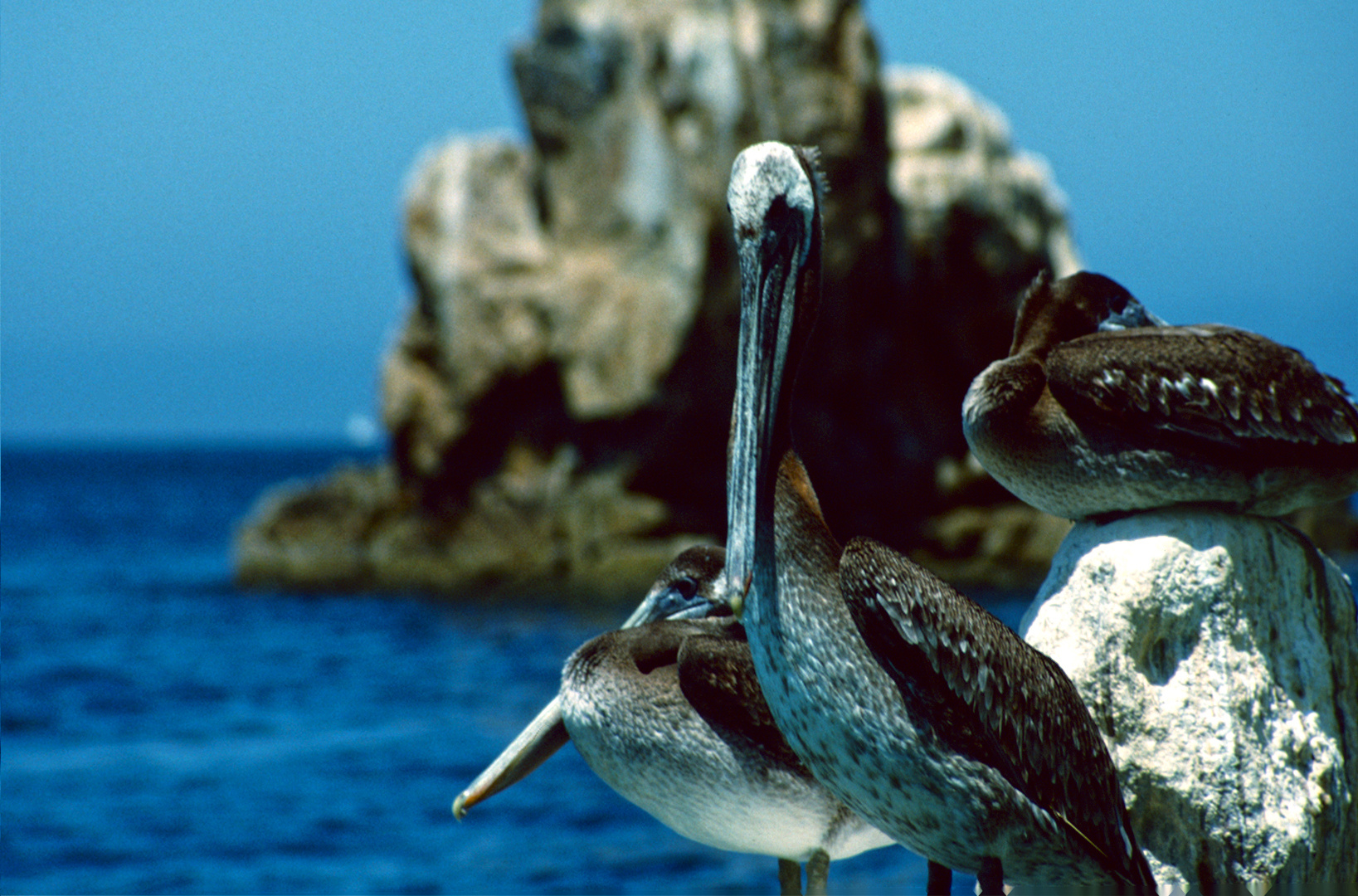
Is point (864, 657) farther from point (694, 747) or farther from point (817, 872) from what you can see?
point (817, 872)

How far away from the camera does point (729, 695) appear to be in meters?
4.14

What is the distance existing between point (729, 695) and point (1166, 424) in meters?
1.43

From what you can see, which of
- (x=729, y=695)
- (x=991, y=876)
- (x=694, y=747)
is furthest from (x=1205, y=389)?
(x=694, y=747)

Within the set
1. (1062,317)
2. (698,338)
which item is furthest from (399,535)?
(1062,317)

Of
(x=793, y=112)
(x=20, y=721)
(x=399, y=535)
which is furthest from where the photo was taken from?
(x=399, y=535)

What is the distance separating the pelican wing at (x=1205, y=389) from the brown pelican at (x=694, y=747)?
1.27 metres

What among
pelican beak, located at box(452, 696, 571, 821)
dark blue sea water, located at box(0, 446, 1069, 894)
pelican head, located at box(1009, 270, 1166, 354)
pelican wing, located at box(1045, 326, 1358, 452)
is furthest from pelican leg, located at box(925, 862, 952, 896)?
dark blue sea water, located at box(0, 446, 1069, 894)

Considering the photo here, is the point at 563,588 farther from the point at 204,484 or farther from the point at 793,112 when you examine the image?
the point at 204,484

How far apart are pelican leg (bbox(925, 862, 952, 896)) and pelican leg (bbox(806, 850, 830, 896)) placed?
778 millimetres

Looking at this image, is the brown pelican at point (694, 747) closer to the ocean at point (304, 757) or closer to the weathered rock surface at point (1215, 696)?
the weathered rock surface at point (1215, 696)

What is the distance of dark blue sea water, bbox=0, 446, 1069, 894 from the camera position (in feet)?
36.0

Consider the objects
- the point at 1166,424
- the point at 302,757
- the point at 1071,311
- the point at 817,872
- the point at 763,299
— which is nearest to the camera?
the point at 763,299

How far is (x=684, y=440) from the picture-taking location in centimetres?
2527

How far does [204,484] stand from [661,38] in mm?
65899
